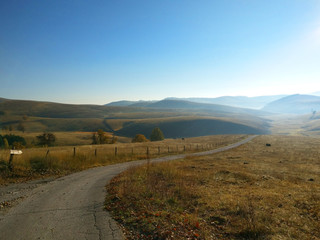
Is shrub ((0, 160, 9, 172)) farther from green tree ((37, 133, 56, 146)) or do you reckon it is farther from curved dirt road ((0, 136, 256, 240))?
green tree ((37, 133, 56, 146))

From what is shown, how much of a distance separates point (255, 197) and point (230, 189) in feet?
6.35

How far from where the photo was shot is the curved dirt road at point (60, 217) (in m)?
6.62

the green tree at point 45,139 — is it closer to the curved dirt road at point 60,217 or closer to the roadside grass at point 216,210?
the curved dirt road at point 60,217

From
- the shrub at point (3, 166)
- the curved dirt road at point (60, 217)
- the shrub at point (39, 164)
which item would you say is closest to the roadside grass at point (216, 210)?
the curved dirt road at point (60, 217)

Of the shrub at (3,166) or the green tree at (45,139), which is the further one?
the green tree at (45,139)

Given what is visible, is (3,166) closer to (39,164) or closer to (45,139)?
(39,164)

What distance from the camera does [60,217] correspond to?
26.1 ft

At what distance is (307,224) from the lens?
753 cm

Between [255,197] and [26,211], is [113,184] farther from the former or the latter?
[255,197]

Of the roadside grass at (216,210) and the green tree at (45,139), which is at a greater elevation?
the roadside grass at (216,210)

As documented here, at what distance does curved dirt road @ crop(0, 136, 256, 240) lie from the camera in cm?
662

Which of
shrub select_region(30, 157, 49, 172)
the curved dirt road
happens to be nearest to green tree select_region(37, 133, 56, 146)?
shrub select_region(30, 157, 49, 172)

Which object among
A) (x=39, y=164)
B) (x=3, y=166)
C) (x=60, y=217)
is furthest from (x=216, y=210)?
(x=3, y=166)

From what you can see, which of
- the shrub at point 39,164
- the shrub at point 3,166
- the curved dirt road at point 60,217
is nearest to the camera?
the curved dirt road at point 60,217
